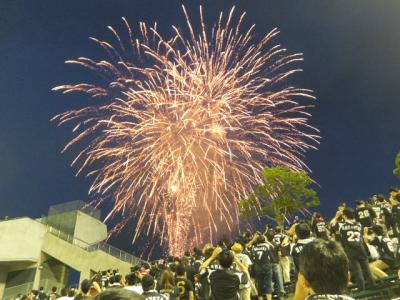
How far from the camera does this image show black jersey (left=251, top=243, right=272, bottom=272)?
36.2 feet

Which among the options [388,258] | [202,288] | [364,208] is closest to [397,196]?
[364,208]

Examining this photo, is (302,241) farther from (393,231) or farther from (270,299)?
(393,231)

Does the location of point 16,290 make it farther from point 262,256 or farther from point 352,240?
point 352,240

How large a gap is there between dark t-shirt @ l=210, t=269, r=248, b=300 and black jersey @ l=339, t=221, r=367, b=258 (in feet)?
11.4

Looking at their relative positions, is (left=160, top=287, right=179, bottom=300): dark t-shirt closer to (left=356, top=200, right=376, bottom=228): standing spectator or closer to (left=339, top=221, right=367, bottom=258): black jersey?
(left=339, top=221, right=367, bottom=258): black jersey

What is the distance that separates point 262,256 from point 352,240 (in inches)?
107

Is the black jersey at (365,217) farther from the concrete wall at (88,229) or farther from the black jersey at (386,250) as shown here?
the concrete wall at (88,229)

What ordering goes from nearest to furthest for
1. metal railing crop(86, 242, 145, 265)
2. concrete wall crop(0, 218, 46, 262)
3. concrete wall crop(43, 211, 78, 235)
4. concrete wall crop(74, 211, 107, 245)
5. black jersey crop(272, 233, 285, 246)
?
black jersey crop(272, 233, 285, 246) < concrete wall crop(0, 218, 46, 262) < metal railing crop(86, 242, 145, 265) < concrete wall crop(43, 211, 78, 235) < concrete wall crop(74, 211, 107, 245)

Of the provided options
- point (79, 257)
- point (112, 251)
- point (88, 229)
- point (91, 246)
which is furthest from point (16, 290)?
point (88, 229)

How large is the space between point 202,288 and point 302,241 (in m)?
3.34

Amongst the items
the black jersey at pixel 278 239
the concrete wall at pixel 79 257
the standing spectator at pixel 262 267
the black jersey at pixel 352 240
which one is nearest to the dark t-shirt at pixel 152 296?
the standing spectator at pixel 262 267

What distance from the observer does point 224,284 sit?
7844mm

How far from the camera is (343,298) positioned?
9.61 ft

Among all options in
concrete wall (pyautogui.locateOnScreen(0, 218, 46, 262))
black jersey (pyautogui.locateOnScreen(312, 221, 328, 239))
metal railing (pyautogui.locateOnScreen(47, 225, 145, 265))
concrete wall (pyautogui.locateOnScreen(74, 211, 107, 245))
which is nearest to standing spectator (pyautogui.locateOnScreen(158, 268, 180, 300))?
black jersey (pyautogui.locateOnScreen(312, 221, 328, 239))
